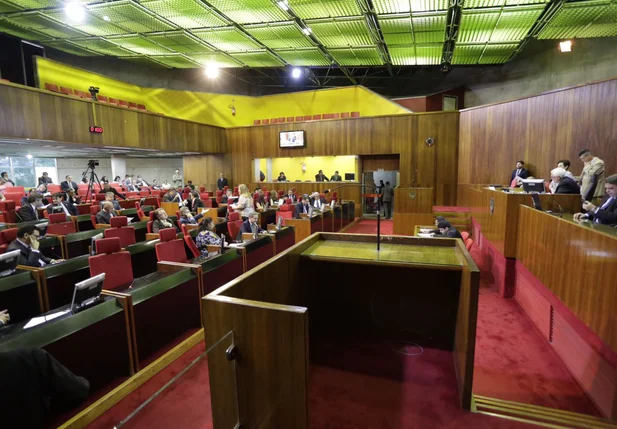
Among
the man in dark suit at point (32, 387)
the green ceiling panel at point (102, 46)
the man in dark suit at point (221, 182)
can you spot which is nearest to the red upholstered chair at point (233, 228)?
the man in dark suit at point (32, 387)

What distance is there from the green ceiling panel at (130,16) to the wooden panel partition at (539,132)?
9.38m

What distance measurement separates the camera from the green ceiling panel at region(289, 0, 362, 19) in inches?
288

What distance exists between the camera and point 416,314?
2967 millimetres

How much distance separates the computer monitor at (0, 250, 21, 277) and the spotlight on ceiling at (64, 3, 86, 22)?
7.46m

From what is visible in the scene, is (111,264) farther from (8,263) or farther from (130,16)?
(130,16)

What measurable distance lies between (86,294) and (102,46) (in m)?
11.8

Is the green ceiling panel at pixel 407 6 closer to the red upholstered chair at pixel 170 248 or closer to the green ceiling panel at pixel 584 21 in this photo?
the green ceiling panel at pixel 584 21

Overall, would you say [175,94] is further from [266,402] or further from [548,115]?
[266,402]

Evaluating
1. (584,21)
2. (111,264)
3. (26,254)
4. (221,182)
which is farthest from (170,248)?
(584,21)

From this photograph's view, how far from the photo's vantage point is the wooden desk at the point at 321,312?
4.70 ft

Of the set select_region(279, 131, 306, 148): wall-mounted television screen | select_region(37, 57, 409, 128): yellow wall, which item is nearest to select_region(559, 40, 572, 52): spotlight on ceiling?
select_region(37, 57, 409, 128): yellow wall

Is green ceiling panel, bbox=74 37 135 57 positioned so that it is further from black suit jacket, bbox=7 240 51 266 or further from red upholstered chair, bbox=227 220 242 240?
black suit jacket, bbox=7 240 51 266

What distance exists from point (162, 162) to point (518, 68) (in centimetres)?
1693

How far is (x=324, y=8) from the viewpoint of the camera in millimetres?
7609
